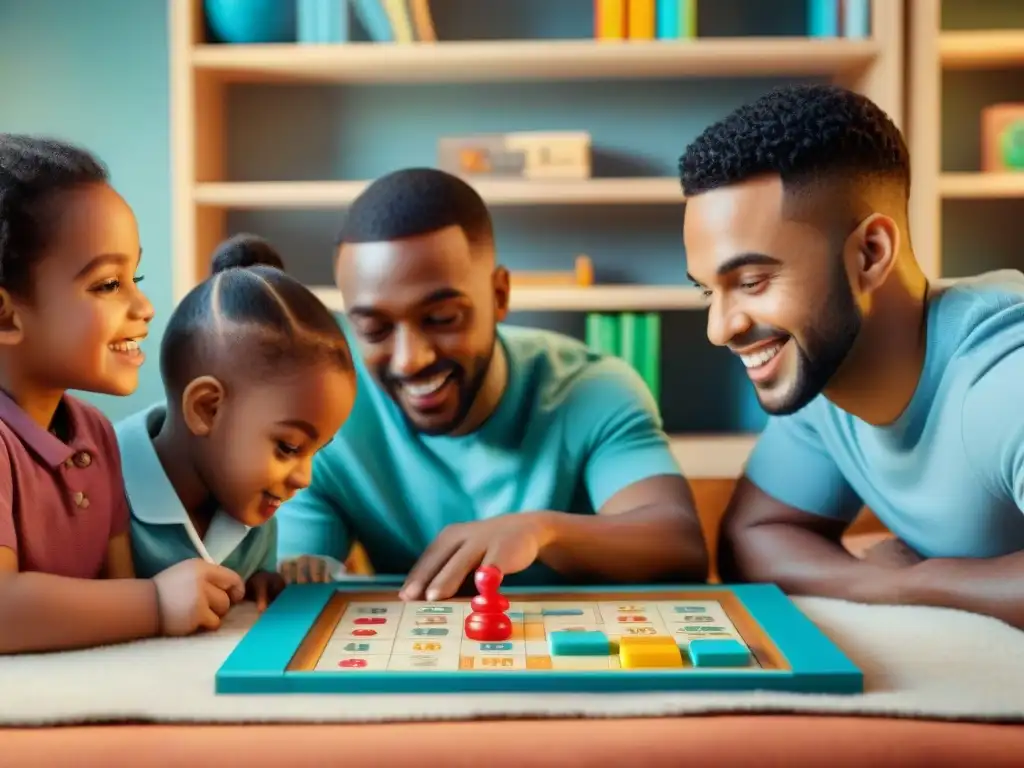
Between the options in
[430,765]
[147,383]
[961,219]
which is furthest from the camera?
[961,219]

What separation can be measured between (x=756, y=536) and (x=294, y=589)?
401mm

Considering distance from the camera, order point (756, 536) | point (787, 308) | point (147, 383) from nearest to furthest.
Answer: point (787, 308), point (756, 536), point (147, 383)

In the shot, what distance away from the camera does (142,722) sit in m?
0.53

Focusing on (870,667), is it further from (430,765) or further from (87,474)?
(87,474)

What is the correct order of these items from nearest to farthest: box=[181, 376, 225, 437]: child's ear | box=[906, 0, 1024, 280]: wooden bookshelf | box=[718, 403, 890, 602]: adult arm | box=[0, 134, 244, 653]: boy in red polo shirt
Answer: box=[0, 134, 244, 653]: boy in red polo shirt → box=[181, 376, 225, 437]: child's ear → box=[718, 403, 890, 602]: adult arm → box=[906, 0, 1024, 280]: wooden bookshelf

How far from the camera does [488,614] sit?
655 millimetres

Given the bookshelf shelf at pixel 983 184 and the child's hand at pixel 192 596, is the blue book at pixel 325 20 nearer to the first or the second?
the bookshelf shelf at pixel 983 184

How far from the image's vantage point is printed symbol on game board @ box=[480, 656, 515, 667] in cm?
59

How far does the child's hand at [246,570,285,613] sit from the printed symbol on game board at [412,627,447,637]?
6.9 inches

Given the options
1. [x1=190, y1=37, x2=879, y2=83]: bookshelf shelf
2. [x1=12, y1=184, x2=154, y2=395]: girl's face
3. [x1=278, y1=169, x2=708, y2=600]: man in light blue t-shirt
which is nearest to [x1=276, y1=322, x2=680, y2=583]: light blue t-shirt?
[x1=278, y1=169, x2=708, y2=600]: man in light blue t-shirt

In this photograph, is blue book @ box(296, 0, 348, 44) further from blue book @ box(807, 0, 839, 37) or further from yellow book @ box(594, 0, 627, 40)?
blue book @ box(807, 0, 839, 37)

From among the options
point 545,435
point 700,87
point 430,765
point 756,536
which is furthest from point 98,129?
point 430,765

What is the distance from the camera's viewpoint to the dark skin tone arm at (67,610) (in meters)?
0.62

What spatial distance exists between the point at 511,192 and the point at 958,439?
3.75ft
